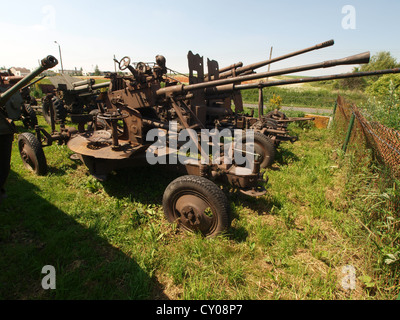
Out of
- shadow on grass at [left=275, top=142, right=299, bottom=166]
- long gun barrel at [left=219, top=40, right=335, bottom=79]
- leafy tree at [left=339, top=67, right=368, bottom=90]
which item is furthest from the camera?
leafy tree at [left=339, top=67, right=368, bottom=90]

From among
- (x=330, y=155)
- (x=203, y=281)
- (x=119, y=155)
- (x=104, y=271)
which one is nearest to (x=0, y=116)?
(x=119, y=155)

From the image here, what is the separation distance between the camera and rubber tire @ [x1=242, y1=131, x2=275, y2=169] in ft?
18.7

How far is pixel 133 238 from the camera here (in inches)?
123

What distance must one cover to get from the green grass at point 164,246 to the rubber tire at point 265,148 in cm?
112

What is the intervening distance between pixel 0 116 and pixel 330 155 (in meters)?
7.46

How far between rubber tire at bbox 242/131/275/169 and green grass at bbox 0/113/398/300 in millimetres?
1121

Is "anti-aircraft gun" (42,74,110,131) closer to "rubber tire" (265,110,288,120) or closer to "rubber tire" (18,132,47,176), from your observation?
"rubber tire" (18,132,47,176)

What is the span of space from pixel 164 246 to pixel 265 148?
12.6ft

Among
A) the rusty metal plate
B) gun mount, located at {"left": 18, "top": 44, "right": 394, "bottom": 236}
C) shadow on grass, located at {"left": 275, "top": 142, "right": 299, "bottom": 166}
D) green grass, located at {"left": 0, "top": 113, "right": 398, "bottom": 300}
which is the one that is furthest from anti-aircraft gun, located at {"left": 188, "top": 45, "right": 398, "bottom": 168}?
the rusty metal plate

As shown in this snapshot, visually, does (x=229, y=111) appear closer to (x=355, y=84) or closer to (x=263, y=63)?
(x=263, y=63)

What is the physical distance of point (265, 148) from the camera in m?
5.77

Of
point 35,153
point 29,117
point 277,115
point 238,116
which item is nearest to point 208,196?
point 35,153

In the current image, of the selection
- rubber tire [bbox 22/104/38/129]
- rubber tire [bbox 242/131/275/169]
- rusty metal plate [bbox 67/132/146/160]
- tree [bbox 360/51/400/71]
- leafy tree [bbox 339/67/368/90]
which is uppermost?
tree [bbox 360/51/400/71]

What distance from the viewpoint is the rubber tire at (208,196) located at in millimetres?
2908
